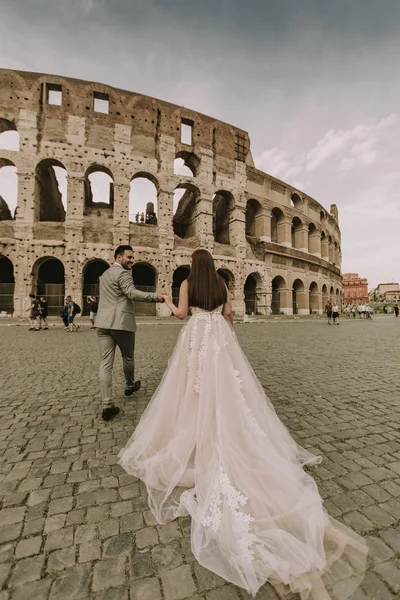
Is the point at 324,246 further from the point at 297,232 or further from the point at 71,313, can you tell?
the point at 71,313

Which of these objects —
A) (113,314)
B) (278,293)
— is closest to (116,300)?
(113,314)

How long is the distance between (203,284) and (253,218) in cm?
2338

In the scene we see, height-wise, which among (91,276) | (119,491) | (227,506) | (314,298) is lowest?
(119,491)

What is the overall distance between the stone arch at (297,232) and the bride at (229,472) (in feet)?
87.1

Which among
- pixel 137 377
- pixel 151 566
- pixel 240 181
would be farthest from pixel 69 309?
pixel 240 181

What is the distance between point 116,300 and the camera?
3480 millimetres

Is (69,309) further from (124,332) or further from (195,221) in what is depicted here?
(195,221)

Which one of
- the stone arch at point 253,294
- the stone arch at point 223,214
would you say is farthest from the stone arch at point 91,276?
the stone arch at point 253,294

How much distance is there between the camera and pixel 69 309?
12.2 metres

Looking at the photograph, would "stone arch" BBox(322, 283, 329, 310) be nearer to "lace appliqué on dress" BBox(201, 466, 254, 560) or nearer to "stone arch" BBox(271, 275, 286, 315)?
"stone arch" BBox(271, 275, 286, 315)

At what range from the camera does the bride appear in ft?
4.34

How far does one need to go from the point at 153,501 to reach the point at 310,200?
→ 3057 centimetres

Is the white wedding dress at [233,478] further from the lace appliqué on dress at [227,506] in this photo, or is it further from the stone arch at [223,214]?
the stone arch at [223,214]

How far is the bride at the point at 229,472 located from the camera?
1323mm
